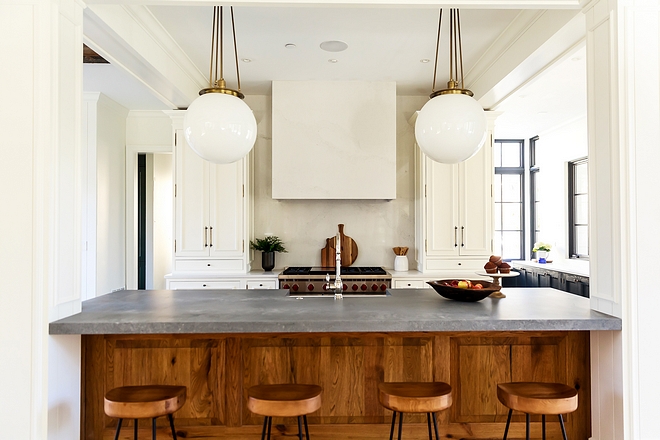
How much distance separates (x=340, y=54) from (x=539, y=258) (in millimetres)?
4069

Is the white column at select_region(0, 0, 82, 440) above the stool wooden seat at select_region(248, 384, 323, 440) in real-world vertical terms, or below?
above

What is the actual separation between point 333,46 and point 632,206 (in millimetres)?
2447

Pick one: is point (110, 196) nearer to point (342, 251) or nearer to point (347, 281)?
point (342, 251)

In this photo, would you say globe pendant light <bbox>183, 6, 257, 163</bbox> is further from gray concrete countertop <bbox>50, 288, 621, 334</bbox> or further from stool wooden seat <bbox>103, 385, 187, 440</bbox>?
stool wooden seat <bbox>103, 385, 187, 440</bbox>

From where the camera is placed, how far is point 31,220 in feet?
6.30

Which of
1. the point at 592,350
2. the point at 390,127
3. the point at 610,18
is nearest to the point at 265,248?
the point at 390,127

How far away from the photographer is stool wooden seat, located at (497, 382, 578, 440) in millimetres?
1823

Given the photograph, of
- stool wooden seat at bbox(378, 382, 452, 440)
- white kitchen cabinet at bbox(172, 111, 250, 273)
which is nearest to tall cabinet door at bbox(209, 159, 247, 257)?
white kitchen cabinet at bbox(172, 111, 250, 273)

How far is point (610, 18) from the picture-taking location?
2.00 m

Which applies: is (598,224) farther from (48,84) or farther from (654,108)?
(48,84)

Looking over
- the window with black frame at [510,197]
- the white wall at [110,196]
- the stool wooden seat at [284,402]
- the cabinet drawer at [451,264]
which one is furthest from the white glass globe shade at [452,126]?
the window with black frame at [510,197]

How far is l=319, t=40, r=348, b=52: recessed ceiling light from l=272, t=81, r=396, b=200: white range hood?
74 cm

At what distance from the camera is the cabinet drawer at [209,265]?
14.1 ft

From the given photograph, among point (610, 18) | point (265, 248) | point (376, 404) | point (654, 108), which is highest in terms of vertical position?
point (610, 18)
